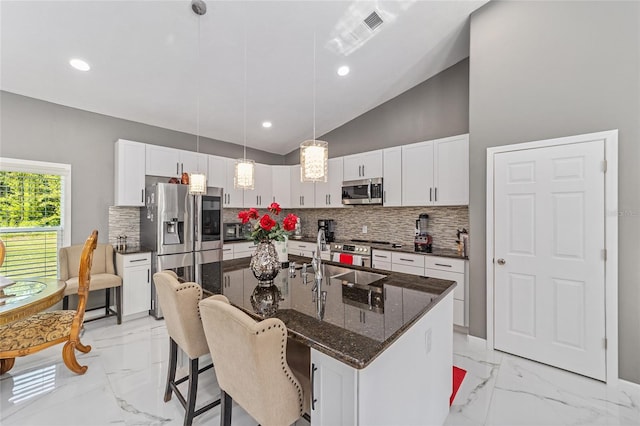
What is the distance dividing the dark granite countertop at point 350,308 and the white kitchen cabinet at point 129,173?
2497 mm

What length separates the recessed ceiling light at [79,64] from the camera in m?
2.82

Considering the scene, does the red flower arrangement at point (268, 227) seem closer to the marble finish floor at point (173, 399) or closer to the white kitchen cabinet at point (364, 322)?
the white kitchen cabinet at point (364, 322)

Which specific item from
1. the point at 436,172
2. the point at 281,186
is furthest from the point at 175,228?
the point at 436,172

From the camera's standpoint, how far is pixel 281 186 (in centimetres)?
548

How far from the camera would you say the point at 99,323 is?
11.4 ft

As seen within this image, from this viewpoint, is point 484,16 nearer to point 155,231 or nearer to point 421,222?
point 421,222

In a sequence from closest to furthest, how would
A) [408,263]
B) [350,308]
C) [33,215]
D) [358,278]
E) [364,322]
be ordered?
[364,322], [350,308], [358,278], [33,215], [408,263]

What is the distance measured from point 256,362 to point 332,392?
1.05 ft

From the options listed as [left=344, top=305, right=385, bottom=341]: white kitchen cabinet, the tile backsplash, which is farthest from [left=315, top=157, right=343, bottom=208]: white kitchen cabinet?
[left=344, top=305, right=385, bottom=341]: white kitchen cabinet

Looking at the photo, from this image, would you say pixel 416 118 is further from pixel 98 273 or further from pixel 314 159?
pixel 98 273

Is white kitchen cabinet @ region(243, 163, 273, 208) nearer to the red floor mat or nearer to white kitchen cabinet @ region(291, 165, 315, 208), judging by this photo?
white kitchen cabinet @ region(291, 165, 315, 208)

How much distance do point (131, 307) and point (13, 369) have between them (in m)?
1.16

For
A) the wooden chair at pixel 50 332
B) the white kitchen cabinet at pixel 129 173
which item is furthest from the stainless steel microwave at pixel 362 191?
the wooden chair at pixel 50 332

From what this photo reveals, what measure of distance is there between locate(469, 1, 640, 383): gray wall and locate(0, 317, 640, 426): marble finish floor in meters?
0.40
